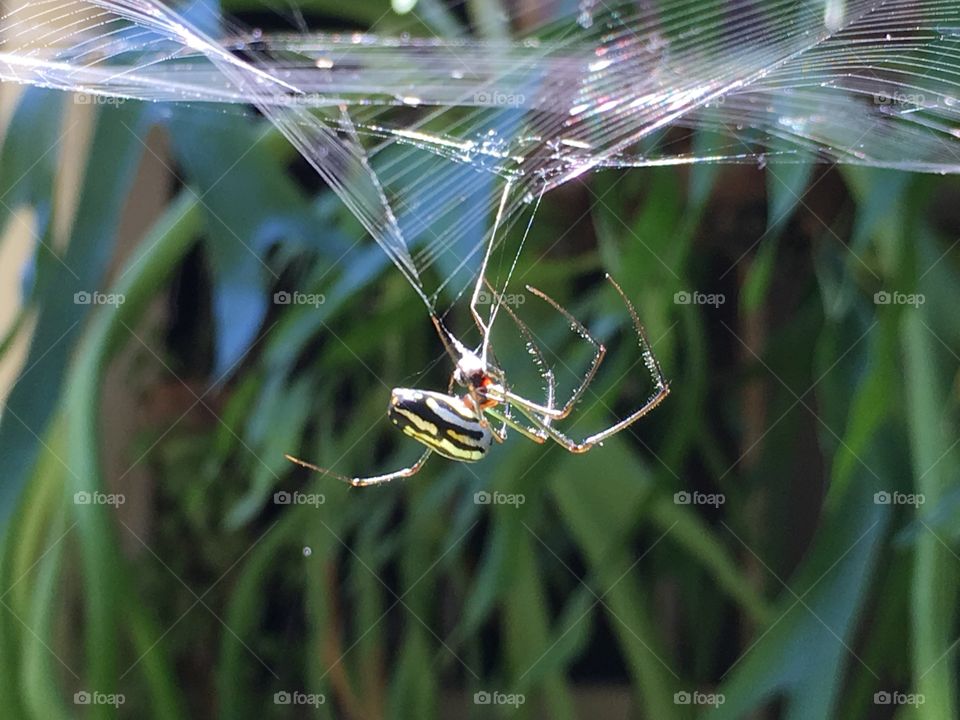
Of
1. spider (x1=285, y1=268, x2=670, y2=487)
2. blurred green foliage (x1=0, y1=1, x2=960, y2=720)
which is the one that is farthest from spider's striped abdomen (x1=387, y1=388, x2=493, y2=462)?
blurred green foliage (x1=0, y1=1, x2=960, y2=720)

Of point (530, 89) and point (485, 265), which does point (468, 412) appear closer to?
point (485, 265)

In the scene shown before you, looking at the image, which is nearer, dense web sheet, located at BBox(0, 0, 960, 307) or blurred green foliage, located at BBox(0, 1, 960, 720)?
dense web sheet, located at BBox(0, 0, 960, 307)

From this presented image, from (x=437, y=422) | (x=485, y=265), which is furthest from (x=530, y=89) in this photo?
(x=437, y=422)

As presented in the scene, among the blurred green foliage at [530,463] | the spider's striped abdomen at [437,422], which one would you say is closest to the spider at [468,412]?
the spider's striped abdomen at [437,422]

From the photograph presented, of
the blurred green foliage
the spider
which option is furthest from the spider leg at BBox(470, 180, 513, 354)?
the blurred green foliage

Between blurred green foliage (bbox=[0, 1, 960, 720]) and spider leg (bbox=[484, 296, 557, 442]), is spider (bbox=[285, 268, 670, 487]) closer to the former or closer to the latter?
spider leg (bbox=[484, 296, 557, 442])

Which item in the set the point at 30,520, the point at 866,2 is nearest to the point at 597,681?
the point at 30,520

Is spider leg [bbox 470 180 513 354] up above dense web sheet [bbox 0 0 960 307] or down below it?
below
